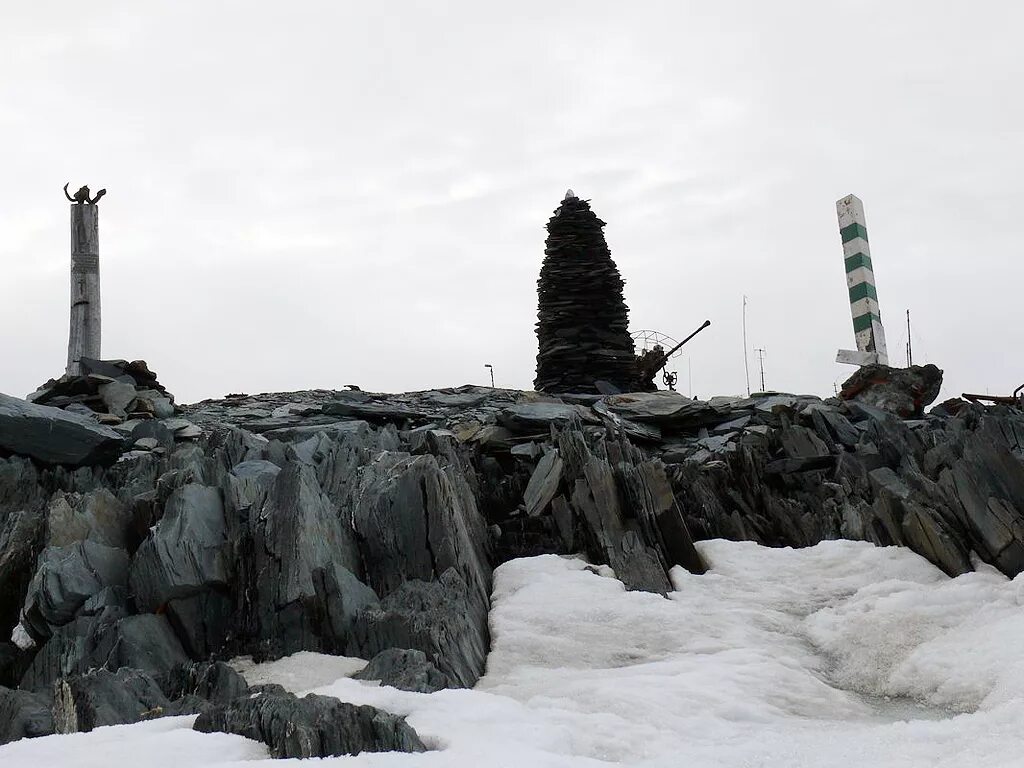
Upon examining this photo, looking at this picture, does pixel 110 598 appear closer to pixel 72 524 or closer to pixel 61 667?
pixel 61 667

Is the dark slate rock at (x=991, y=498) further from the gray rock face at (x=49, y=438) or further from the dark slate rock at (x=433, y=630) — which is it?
the gray rock face at (x=49, y=438)

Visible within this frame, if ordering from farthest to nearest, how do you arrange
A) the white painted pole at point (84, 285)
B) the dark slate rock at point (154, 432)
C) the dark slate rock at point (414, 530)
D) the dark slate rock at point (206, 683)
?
the white painted pole at point (84, 285) → the dark slate rock at point (154, 432) → the dark slate rock at point (414, 530) → the dark slate rock at point (206, 683)

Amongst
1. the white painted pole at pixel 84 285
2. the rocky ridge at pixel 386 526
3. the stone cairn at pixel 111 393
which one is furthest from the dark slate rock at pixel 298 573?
the white painted pole at pixel 84 285

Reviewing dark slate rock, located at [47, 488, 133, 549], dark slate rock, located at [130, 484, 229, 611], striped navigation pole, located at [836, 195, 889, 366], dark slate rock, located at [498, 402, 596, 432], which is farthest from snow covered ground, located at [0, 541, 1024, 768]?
striped navigation pole, located at [836, 195, 889, 366]

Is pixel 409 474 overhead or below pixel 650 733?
overhead

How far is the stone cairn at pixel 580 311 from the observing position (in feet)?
69.5

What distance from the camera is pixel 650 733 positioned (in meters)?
5.49

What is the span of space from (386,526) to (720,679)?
Result: 3.50m

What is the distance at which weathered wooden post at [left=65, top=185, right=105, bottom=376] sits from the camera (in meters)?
19.3

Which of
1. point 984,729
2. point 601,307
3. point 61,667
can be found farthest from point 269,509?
point 601,307

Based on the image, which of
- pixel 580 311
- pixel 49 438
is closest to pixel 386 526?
pixel 49 438

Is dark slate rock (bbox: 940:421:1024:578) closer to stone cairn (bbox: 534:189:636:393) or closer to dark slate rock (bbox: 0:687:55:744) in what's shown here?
dark slate rock (bbox: 0:687:55:744)

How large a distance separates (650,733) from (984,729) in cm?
201

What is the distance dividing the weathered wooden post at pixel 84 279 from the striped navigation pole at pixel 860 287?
15438 millimetres
